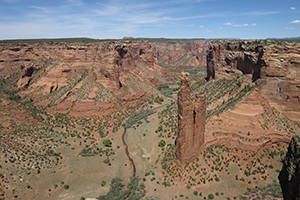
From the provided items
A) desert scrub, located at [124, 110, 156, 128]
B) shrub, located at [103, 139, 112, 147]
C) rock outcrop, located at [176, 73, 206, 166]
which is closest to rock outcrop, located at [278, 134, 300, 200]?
rock outcrop, located at [176, 73, 206, 166]

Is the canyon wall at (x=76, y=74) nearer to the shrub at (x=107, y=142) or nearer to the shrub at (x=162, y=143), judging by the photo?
the shrub at (x=107, y=142)

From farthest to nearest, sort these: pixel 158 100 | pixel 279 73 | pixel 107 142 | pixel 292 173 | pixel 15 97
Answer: pixel 158 100 < pixel 15 97 < pixel 107 142 < pixel 279 73 < pixel 292 173

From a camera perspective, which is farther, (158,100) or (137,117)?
(158,100)

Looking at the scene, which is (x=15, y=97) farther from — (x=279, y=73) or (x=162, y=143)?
(x=279, y=73)

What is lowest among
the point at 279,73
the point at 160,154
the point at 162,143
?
the point at 160,154

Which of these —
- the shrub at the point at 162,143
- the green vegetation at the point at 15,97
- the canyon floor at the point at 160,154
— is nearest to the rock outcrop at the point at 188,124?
the canyon floor at the point at 160,154

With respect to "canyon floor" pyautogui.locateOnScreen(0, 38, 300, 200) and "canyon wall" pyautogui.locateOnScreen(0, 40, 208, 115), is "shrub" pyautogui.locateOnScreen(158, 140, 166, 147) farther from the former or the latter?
"canyon wall" pyautogui.locateOnScreen(0, 40, 208, 115)

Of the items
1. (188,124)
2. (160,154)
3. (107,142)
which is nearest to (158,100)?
(107,142)
